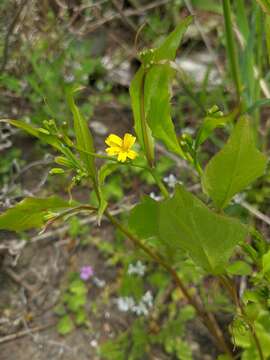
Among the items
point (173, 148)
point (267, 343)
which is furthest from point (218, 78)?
point (173, 148)

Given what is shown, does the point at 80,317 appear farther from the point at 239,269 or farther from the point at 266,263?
the point at 266,263

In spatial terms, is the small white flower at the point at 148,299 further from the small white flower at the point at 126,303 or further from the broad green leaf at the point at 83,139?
the broad green leaf at the point at 83,139

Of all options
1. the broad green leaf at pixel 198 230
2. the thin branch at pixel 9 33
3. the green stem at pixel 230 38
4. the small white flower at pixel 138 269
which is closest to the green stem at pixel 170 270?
the broad green leaf at pixel 198 230

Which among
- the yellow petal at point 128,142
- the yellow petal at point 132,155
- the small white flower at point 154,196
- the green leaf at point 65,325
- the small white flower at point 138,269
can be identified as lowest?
the green leaf at point 65,325

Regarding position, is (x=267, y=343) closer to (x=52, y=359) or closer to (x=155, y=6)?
(x=52, y=359)

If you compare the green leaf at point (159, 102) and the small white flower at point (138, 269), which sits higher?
the green leaf at point (159, 102)

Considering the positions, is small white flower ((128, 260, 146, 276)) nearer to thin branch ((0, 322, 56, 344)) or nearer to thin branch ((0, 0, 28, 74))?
thin branch ((0, 322, 56, 344))
